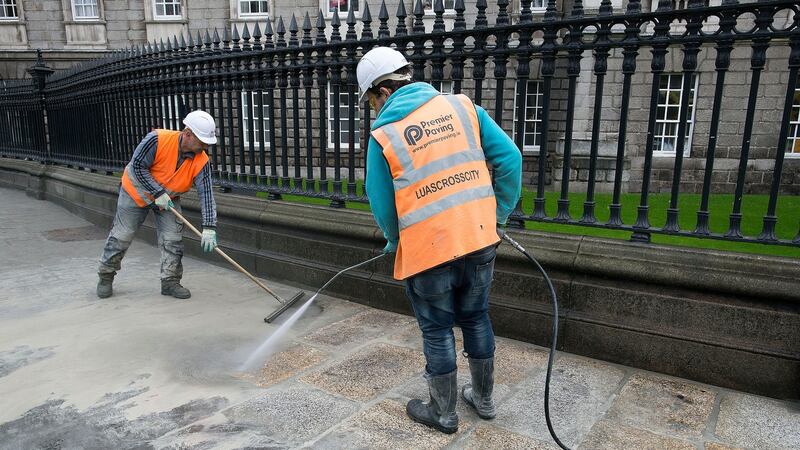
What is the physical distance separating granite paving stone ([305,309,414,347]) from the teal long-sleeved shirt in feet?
5.09

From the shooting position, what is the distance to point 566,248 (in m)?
4.14

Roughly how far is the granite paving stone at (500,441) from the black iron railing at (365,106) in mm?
1852

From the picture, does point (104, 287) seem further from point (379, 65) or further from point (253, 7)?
point (253, 7)

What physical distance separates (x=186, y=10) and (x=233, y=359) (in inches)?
789

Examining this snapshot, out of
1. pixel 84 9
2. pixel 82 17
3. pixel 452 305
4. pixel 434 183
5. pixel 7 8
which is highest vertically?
pixel 7 8

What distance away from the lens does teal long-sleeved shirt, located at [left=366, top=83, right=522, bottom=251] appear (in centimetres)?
286

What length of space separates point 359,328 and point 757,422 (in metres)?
2.88

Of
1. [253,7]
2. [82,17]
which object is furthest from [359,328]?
[82,17]

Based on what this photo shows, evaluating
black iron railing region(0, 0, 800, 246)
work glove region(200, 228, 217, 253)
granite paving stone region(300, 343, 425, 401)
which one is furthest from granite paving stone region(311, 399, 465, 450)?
work glove region(200, 228, 217, 253)

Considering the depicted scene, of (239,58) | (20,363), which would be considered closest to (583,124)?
(239,58)

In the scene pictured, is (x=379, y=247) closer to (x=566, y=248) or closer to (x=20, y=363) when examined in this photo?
(x=566, y=248)

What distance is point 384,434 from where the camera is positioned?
303cm

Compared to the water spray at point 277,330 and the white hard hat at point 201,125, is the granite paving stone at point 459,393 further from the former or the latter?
the white hard hat at point 201,125

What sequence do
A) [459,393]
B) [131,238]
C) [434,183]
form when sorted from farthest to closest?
[131,238]
[459,393]
[434,183]
